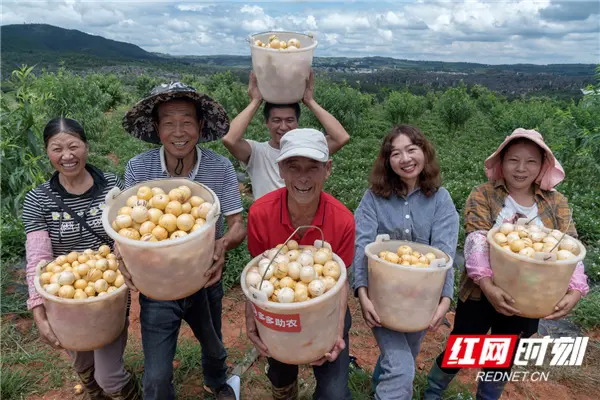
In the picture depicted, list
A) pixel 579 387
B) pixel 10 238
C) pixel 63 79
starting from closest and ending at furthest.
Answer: pixel 579 387
pixel 10 238
pixel 63 79

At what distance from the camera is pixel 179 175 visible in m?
2.10

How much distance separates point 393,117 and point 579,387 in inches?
634

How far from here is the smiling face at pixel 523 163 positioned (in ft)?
7.02

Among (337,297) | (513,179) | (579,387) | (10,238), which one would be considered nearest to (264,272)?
(337,297)

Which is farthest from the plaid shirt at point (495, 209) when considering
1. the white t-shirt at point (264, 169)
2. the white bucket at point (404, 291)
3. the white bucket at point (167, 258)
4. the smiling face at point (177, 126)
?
the smiling face at point (177, 126)

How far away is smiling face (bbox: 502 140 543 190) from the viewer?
2.14 metres

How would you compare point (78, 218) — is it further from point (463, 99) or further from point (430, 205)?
point (463, 99)

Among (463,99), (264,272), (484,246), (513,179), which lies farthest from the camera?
(463,99)

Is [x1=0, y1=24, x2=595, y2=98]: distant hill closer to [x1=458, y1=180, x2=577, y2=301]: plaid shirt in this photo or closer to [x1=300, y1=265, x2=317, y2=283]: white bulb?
[x1=458, y1=180, x2=577, y2=301]: plaid shirt

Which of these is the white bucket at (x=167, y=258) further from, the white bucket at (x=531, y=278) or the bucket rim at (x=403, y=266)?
the white bucket at (x=531, y=278)

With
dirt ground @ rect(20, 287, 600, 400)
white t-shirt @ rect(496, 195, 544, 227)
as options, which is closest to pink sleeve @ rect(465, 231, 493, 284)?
white t-shirt @ rect(496, 195, 544, 227)

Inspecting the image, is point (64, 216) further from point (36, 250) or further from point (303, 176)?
point (303, 176)

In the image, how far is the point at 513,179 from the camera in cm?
218

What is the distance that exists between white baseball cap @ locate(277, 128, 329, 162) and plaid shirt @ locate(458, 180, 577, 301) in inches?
38.9
